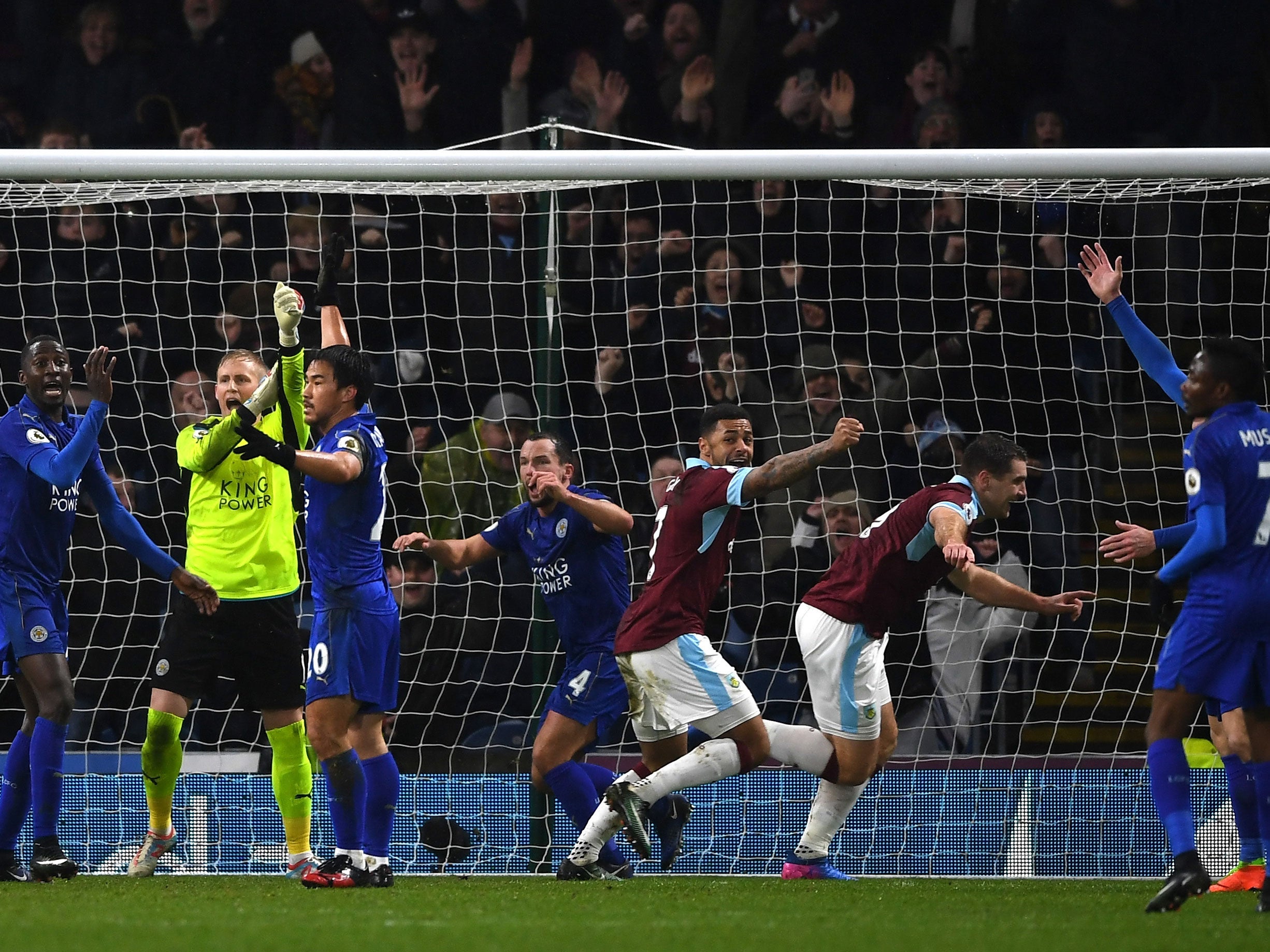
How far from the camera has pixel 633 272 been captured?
10148 millimetres

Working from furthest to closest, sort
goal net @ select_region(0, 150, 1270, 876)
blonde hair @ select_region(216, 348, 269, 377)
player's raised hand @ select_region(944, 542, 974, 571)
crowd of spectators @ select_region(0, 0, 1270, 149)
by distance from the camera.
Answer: crowd of spectators @ select_region(0, 0, 1270, 149) < goal net @ select_region(0, 150, 1270, 876) < blonde hair @ select_region(216, 348, 269, 377) < player's raised hand @ select_region(944, 542, 974, 571)

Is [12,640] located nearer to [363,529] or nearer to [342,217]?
[363,529]

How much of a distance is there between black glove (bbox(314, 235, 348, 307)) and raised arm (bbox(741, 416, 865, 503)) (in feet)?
6.53

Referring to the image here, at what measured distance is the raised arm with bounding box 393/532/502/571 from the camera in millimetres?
6973

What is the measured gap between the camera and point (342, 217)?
1052 cm

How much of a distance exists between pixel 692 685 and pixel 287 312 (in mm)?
2286

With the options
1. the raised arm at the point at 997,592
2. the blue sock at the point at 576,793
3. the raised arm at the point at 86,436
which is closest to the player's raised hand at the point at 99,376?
the raised arm at the point at 86,436

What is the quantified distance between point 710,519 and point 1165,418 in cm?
426

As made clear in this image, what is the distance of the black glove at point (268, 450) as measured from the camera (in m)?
6.05

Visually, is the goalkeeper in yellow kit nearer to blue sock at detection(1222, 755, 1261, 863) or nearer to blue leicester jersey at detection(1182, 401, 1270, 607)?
blue leicester jersey at detection(1182, 401, 1270, 607)

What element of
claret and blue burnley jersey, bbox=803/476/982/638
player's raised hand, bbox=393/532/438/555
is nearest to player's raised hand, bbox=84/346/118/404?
player's raised hand, bbox=393/532/438/555

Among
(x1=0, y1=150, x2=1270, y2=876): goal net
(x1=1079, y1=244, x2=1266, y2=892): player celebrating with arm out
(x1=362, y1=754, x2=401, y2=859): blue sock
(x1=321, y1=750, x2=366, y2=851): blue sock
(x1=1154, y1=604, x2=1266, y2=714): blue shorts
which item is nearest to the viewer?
(x1=1154, y1=604, x2=1266, y2=714): blue shorts

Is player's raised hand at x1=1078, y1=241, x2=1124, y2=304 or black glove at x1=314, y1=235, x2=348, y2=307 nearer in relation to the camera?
player's raised hand at x1=1078, y1=241, x2=1124, y2=304

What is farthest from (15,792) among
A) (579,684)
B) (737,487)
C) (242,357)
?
(737,487)
